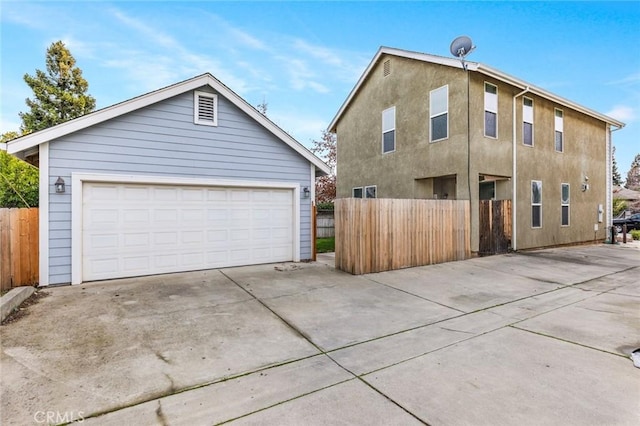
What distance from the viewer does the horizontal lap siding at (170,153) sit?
6.14 metres

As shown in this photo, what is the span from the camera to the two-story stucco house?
966cm

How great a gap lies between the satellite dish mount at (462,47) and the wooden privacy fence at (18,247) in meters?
11.7

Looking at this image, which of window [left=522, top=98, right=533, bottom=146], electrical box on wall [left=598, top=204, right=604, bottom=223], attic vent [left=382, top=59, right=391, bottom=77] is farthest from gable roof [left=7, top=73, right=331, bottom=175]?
electrical box on wall [left=598, top=204, right=604, bottom=223]

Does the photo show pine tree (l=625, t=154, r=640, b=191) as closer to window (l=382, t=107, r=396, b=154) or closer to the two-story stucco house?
the two-story stucco house

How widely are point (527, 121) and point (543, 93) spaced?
1166 mm

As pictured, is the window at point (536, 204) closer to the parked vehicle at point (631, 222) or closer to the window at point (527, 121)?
the window at point (527, 121)

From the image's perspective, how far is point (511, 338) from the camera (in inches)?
149

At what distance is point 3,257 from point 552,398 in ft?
28.1

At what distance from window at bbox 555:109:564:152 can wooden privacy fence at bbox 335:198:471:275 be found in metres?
6.51

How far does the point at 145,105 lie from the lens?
6.79 metres

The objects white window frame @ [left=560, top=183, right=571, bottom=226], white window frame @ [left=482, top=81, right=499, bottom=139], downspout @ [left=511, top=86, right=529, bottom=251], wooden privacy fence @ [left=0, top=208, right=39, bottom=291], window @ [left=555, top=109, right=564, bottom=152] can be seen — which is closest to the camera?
wooden privacy fence @ [left=0, top=208, right=39, bottom=291]

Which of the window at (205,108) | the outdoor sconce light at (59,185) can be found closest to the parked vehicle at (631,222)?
the window at (205,108)

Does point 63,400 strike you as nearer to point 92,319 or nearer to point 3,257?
point 92,319

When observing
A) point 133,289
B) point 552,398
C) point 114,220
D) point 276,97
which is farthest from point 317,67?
point 552,398
